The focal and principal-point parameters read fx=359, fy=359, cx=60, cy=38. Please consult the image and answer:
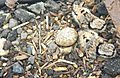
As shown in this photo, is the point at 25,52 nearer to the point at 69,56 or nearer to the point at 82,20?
the point at 69,56

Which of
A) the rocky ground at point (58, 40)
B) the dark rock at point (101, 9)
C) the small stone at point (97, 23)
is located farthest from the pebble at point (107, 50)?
the dark rock at point (101, 9)

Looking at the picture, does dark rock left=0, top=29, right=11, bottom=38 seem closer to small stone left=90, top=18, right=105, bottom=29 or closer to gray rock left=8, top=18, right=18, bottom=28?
gray rock left=8, top=18, right=18, bottom=28

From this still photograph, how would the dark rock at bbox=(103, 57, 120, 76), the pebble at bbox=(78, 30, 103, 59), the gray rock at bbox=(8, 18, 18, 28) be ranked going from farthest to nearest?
the gray rock at bbox=(8, 18, 18, 28) < the pebble at bbox=(78, 30, 103, 59) < the dark rock at bbox=(103, 57, 120, 76)

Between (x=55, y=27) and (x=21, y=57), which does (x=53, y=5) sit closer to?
(x=55, y=27)

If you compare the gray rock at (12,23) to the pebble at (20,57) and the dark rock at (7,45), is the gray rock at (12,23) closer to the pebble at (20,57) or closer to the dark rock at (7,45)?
the dark rock at (7,45)

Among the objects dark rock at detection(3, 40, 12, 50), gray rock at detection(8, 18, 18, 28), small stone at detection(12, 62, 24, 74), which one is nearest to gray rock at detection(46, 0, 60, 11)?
gray rock at detection(8, 18, 18, 28)

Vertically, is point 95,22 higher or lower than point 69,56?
higher

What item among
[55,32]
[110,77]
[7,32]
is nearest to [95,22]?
[55,32]

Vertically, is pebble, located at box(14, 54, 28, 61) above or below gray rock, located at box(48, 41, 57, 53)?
below
